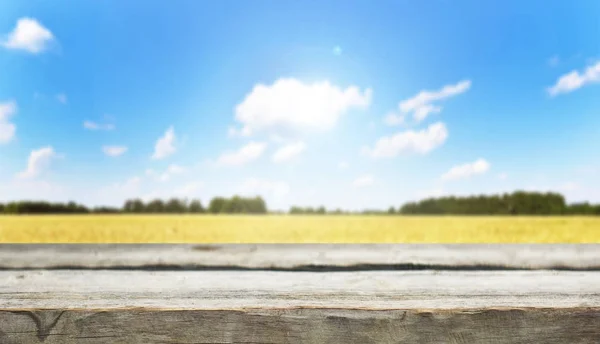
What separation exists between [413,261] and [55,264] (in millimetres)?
1627

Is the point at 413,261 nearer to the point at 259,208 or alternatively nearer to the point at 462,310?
the point at 462,310

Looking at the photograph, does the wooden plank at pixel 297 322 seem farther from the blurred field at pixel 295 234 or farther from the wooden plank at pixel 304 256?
the blurred field at pixel 295 234

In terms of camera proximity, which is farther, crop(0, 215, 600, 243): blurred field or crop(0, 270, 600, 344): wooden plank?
crop(0, 215, 600, 243): blurred field

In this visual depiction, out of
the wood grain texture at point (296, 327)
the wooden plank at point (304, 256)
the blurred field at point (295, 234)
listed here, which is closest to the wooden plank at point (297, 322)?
the wood grain texture at point (296, 327)

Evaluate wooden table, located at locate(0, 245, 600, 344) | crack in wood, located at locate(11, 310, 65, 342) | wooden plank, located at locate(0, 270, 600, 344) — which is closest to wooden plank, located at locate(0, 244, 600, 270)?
wooden table, located at locate(0, 245, 600, 344)

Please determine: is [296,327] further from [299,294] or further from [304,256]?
[304,256]

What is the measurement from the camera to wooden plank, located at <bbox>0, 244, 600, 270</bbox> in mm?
1951

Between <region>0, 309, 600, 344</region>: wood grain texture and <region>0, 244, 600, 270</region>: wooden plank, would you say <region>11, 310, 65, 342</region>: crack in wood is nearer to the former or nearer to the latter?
<region>0, 309, 600, 344</region>: wood grain texture

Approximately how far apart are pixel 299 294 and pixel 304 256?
0.74m

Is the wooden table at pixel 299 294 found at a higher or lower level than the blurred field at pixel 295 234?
higher

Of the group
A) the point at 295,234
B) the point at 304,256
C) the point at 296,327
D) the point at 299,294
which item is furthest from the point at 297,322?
the point at 295,234

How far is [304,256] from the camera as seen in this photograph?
76.7 inches

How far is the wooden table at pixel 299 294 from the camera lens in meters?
0.92

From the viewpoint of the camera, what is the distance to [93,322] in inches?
36.5
